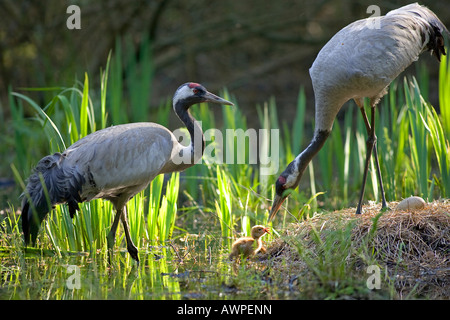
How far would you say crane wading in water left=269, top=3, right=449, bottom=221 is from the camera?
16.0 feet

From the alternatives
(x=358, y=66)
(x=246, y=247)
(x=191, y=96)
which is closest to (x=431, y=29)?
(x=358, y=66)

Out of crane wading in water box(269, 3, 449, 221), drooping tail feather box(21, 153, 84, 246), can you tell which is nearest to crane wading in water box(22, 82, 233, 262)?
drooping tail feather box(21, 153, 84, 246)

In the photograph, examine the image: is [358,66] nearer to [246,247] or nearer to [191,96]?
[191,96]

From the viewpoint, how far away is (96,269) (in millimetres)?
4188

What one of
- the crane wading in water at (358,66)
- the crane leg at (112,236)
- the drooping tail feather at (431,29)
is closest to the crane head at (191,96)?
the crane wading in water at (358,66)

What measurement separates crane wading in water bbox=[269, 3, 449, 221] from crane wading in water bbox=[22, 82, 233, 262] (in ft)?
3.45

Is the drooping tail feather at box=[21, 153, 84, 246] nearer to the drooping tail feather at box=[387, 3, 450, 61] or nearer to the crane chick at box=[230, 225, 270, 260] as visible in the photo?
the crane chick at box=[230, 225, 270, 260]

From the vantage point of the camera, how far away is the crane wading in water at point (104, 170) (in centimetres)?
439

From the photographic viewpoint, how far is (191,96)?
513cm

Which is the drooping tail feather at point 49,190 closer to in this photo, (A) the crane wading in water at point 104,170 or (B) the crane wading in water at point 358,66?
(A) the crane wading in water at point 104,170

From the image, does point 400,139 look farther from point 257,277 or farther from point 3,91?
point 3,91

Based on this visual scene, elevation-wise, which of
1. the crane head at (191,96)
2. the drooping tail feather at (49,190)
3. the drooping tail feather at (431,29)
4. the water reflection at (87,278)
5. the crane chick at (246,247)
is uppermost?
the drooping tail feather at (431,29)

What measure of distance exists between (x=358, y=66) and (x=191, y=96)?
1.36 m
